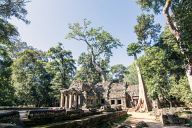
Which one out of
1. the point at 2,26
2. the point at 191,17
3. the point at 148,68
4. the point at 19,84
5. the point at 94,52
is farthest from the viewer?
the point at 19,84

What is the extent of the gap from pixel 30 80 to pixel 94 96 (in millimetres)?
14593

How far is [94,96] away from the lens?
3959cm

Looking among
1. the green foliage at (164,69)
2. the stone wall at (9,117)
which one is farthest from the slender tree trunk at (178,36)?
the stone wall at (9,117)

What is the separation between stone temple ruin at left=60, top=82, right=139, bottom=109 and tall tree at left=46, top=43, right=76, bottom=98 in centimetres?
450

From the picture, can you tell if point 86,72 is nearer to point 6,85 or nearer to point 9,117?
point 6,85

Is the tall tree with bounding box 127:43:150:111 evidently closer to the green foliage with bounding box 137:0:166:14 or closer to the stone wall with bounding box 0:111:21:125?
the green foliage with bounding box 137:0:166:14

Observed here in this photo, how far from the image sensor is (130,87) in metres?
43.8

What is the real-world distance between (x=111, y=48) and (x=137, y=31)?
18.2 ft

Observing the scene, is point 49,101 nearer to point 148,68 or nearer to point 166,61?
point 148,68

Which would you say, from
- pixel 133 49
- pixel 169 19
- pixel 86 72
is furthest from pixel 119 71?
pixel 169 19

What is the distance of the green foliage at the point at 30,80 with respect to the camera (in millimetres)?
39875

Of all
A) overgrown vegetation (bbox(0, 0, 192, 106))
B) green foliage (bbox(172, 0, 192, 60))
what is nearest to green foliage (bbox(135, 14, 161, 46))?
overgrown vegetation (bbox(0, 0, 192, 106))

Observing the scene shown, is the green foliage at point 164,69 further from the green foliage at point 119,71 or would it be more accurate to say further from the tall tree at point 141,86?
the green foliage at point 119,71

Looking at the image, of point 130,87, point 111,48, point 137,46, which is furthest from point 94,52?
point 130,87
